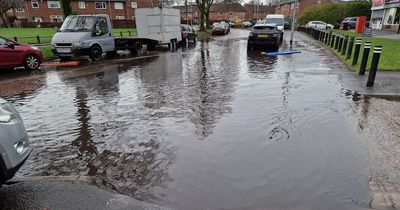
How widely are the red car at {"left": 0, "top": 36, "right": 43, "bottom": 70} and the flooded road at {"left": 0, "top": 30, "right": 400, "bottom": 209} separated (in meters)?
2.55

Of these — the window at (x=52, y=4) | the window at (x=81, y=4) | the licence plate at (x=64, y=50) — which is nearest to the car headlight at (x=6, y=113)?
the licence plate at (x=64, y=50)

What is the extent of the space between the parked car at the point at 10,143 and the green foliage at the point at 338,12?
54675 millimetres

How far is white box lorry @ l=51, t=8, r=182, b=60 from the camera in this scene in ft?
49.1

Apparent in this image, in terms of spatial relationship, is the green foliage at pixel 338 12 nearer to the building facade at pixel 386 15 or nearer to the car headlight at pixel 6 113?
the building facade at pixel 386 15

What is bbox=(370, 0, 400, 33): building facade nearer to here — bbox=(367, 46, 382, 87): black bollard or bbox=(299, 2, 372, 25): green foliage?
bbox=(299, 2, 372, 25): green foliage

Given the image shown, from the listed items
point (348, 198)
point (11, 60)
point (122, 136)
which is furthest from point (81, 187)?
point (11, 60)

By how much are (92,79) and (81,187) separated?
7865 mm

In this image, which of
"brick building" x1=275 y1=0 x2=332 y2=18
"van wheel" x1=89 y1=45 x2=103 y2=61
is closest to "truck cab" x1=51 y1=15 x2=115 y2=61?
"van wheel" x1=89 y1=45 x2=103 y2=61

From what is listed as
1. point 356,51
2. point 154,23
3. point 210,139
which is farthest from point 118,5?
point 210,139

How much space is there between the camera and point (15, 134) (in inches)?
140

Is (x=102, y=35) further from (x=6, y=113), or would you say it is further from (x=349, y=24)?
(x=349, y=24)

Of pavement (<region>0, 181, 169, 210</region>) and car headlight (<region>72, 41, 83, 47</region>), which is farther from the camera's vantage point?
car headlight (<region>72, 41, 83, 47</region>)

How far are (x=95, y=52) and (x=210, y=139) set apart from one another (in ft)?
39.7

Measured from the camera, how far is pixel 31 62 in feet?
43.3
